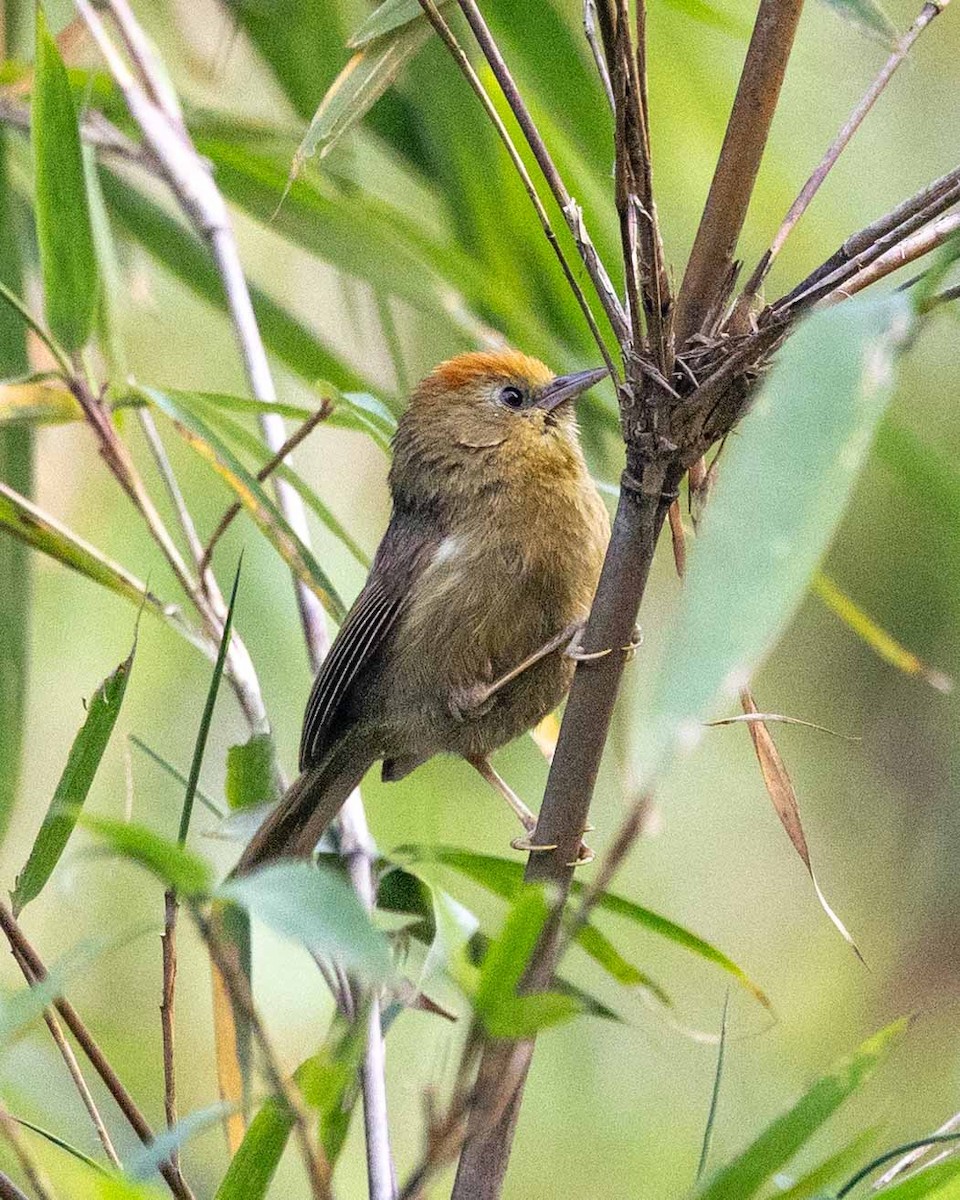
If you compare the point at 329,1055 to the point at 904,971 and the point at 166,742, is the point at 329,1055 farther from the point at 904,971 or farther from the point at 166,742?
the point at 904,971

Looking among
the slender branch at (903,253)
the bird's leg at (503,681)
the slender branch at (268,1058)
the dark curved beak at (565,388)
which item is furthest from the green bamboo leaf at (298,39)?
the slender branch at (268,1058)

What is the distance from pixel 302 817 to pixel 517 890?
667 mm

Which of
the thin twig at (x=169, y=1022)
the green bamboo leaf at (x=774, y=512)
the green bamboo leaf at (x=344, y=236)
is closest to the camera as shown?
the green bamboo leaf at (x=774, y=512)

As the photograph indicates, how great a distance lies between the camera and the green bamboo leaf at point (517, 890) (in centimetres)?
228

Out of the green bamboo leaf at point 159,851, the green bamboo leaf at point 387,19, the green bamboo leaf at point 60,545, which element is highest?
the green bamboo leaf at point 387,19

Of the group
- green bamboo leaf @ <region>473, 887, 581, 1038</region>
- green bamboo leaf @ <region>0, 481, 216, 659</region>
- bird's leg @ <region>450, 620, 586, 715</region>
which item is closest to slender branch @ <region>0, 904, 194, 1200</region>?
green bamboo leaf @ <region>473, 887, 581, 1038</region>

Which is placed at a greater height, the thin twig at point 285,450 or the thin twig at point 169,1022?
the thin twig at point 285,450

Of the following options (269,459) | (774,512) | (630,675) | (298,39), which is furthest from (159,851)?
(298,39)

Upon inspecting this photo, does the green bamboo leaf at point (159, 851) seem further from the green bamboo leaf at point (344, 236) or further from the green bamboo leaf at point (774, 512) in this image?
the green bamboo leaf at point (344, 236)

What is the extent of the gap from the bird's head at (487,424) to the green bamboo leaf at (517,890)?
0.86m

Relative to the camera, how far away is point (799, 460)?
1.22 m

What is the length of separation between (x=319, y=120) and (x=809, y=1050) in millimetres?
4384

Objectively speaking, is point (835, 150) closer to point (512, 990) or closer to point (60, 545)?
point (512, 990)

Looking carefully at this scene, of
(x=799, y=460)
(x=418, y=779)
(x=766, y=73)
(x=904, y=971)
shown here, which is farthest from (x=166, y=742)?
(x=799, y=460)
